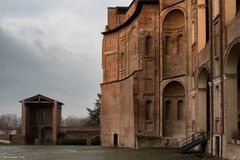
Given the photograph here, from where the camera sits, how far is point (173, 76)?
39344 mm

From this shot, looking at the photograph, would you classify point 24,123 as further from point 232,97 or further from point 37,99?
point 232,97

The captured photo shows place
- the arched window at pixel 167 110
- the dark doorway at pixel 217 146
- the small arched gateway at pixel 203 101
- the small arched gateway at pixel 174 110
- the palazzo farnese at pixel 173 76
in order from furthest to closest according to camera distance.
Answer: the arched window at pixel 167 110 < the small arched gateway at pixel 174 110 < the small arched gateway at pixel 203 101 < the dark doorway at pixel 217 146 < the palazzo farnese at pixel 173 76

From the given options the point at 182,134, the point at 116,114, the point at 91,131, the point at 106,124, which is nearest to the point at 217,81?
the point at 182,134

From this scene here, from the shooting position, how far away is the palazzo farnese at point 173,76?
24.4 m

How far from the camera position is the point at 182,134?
39.1 meters

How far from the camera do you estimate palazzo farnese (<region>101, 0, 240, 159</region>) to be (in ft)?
80.1

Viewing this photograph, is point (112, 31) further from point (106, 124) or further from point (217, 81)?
point (217, 81)

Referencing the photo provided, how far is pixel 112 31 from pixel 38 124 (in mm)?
21196

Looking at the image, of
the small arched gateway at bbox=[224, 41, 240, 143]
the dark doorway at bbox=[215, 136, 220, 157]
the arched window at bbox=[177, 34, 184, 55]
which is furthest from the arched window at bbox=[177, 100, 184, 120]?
the small arched gateway at bbox=[224, 41, 240, 143]

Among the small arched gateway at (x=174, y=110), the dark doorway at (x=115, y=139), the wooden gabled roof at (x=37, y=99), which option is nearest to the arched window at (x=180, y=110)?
the small arched gateway at (x=174, y=110)

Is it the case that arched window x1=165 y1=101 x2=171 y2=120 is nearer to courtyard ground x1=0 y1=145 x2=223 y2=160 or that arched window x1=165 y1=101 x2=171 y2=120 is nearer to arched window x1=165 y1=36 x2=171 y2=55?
arched window x1=165 y1=36 x2=171 y2=55

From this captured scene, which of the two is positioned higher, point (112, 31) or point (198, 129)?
point (112, 31)

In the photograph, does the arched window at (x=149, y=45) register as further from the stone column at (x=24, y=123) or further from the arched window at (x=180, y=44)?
the stone column at (x=24, y=123)

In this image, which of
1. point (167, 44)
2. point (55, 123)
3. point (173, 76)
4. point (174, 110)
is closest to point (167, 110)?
point (174, 110)
